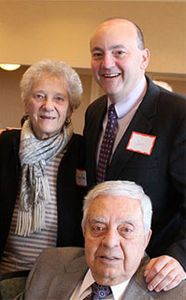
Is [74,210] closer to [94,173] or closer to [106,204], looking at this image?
[94,173]

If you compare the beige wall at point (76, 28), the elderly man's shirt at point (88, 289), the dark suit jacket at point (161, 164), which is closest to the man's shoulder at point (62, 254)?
the elderly man's shirt at point (88, 289)

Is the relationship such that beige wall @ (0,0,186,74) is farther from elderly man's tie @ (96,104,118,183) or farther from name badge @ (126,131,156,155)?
name badge @ (126,131,156,155)

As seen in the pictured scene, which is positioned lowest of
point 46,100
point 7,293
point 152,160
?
point 7,293

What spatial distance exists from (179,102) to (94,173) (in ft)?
1.60

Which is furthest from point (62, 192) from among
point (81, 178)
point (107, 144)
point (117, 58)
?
point (117, 58)

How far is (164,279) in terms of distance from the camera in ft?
4.54

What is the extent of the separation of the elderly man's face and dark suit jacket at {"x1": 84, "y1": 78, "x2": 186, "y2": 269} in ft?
0.81

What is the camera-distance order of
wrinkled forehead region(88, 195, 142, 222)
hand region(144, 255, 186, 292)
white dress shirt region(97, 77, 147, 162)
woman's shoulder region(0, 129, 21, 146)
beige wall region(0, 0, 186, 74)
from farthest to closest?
beige wall region(0, 0, 186, 74) < woman's shoulder region(0, 129, 21, 146) < white dress shirt region(97, 77, 147, 162) < wrinkled forehead region(88, 195, 142, 222) < hand region(144, 255, 186, 292)

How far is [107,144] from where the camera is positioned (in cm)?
190

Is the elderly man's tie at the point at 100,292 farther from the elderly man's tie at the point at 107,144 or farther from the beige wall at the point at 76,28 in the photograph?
the beige wall at the point at 76,28

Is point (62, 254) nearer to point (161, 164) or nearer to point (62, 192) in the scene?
point (62, 192)

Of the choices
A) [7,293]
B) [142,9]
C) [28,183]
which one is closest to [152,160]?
[28,183]

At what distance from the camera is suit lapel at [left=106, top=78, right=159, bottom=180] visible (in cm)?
178

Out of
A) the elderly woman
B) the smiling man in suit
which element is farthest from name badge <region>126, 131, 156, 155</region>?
the elderly woman
